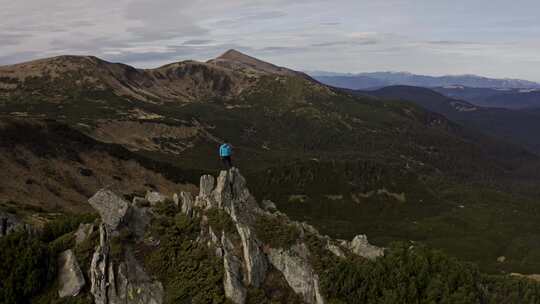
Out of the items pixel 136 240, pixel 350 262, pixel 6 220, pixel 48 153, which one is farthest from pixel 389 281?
pixel 48 153

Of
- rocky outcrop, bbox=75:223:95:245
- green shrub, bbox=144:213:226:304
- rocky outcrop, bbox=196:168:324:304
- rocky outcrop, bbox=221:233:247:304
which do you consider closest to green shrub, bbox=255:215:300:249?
rocky outcrop, bbox=196:168:324:304

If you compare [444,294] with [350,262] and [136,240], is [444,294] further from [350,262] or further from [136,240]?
[136,240]

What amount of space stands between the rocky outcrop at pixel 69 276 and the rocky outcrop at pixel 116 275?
1137mm

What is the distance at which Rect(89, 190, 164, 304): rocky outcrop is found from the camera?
38.2 metres

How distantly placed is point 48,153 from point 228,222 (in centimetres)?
9101

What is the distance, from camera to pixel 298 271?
40562 mm

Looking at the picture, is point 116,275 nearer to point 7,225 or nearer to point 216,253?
point 216,253

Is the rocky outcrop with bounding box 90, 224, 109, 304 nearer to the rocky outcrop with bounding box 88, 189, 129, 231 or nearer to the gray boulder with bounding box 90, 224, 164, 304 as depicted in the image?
the gray boulder with bounding box 90, 224, 164, 304

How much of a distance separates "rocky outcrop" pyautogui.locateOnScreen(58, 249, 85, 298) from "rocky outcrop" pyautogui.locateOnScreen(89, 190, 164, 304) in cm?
114

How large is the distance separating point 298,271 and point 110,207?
1839 centimetres

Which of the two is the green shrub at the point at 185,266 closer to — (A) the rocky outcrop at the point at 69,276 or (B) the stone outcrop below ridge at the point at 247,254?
(B) the stone outcrop below ridge at the point at 247,254

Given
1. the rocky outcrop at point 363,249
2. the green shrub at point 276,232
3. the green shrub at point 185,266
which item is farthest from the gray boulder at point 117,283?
the rocky outcrop at point 363,249

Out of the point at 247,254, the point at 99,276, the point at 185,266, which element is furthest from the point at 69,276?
the point at 247,254

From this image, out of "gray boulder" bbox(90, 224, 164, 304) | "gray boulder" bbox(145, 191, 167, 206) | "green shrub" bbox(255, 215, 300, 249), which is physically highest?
"gray boulder" bbox(145, 191, 167, 206)
